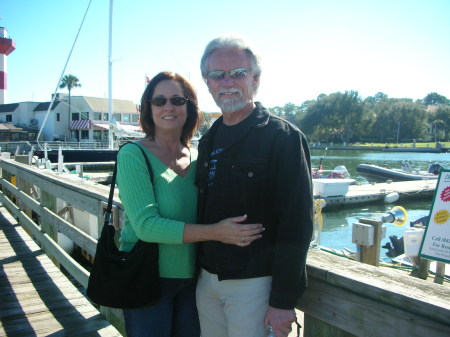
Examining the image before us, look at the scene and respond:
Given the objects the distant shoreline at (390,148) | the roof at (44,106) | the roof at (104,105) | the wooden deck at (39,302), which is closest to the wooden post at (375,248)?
the wooden deck at (39,302)

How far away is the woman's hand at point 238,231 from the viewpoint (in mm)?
1537

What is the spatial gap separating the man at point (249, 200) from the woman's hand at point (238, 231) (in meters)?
0.04

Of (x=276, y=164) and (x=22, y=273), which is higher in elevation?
(x=276, y=164)

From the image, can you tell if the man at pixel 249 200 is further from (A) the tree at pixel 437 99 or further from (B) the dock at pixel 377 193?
(A) the tree at pixel 437 99

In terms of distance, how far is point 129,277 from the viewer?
1.85 meters

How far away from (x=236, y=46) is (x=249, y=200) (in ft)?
2.29

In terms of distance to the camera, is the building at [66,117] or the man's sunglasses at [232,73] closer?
the man's sunglasses at [232,73]

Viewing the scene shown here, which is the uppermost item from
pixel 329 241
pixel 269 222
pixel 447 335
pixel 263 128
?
pixel 263 128

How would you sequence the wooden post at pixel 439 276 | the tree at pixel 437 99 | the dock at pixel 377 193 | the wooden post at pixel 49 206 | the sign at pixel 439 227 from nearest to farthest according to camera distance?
the wooden post at pixel 49 206 < the sign at pixel 439 227 < the wooden post at pixel 439 276 < the dock at pixel 377 193 < the tree at pixel 437 99

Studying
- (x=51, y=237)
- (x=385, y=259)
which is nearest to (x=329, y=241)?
(x=385, y=259)

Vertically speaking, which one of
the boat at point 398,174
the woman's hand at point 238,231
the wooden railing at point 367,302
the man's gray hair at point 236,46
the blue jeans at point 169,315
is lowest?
the boat at point 398,174

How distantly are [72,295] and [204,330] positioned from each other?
2393mm

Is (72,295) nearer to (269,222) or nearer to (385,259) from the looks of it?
(269,222)

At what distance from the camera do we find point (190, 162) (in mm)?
2119
